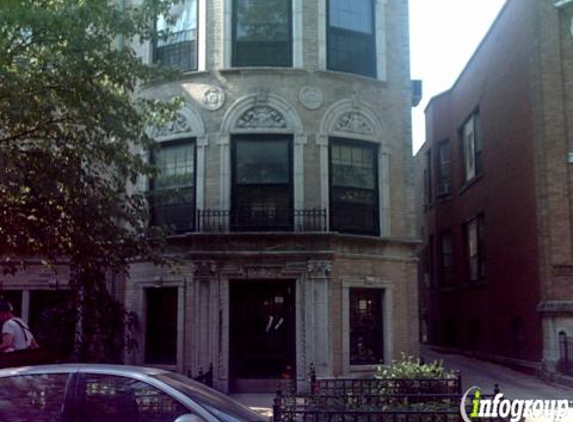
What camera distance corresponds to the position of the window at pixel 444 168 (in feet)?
94.5

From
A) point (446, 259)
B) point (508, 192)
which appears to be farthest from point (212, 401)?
point (446, 259)

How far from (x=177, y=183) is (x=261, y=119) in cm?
248

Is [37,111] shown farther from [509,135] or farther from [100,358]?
[509,135]

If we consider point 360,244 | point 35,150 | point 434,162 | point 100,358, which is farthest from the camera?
point 434,162

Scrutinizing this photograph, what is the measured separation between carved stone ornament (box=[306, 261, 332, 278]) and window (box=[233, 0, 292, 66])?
15.5 feet

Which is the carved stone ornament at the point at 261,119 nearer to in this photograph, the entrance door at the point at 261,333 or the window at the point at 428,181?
the entrance door at the point at 261,333

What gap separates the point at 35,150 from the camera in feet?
37.4

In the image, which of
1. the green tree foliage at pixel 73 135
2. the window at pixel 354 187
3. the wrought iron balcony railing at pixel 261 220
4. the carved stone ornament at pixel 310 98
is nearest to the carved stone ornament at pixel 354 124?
the window at pixel 354 187

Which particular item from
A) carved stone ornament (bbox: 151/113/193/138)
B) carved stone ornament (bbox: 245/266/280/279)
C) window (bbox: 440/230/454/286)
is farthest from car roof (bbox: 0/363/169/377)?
window (bbox: 440/230/454/286)

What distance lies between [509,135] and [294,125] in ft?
25.4

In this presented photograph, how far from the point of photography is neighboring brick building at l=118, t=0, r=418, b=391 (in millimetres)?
15859

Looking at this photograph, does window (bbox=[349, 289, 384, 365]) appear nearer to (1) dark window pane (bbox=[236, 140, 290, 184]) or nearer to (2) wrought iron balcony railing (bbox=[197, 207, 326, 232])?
(2) wrought iron balcony railing (bbox=[197, 207, 326, 232])

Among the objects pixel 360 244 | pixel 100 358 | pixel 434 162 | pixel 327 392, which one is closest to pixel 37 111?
pixel 100 358

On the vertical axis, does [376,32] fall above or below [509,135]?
above
